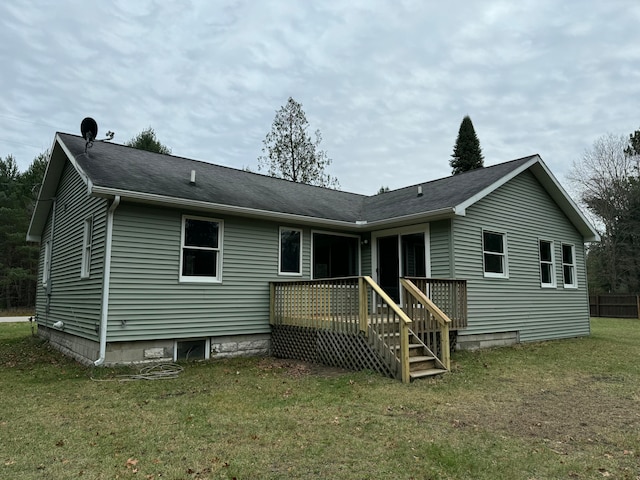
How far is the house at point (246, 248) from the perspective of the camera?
7941 mm

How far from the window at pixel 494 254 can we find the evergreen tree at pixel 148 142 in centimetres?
2448

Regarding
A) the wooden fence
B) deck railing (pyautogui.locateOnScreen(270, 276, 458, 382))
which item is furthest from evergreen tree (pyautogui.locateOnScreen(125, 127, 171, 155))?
the wooden fence

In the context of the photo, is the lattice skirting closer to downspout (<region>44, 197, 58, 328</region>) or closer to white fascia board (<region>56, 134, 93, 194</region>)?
white fascia board (<region>56, 134, 93, 194</region>)

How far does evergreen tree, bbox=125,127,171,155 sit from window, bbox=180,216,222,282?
22698 mm

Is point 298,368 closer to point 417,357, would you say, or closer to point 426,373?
point 417,357

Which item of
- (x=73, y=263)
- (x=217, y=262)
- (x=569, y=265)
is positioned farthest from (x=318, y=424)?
(x=569, y=265)

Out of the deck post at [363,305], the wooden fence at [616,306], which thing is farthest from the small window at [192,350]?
the wooden fence at [616,306]

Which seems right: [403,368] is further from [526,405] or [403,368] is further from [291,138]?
[291,138]

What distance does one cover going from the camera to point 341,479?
10.6ft

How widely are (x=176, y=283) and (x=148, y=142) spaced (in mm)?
24654

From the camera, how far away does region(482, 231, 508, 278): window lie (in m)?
10.7

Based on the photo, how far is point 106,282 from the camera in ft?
24.8

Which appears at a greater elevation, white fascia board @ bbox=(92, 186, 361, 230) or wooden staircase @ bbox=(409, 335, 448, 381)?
white fascia board @ bbox=(92, 186, 361, 230)

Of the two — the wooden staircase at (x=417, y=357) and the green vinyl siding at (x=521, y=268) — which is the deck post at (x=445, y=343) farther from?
the green vinyl siding at (x=521, y=268)
